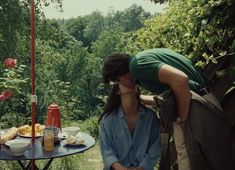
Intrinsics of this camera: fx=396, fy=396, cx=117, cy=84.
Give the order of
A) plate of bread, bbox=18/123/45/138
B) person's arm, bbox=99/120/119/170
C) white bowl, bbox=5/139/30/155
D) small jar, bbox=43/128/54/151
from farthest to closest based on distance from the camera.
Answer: plate of bread, bbox=18/123/45/138
small jar, bbox=43/128/54/151
white bowl, bbox=5/139/30/155
person's arm, bbox=99/120/119/170

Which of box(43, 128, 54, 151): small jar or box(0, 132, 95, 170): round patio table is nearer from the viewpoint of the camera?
box(0, 132, 95, 170): round patio table

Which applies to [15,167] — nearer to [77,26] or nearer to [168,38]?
[168,38]

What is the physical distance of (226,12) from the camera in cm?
204

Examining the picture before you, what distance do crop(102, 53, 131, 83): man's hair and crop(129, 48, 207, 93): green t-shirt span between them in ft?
1.00

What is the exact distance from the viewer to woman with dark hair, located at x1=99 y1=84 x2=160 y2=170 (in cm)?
244

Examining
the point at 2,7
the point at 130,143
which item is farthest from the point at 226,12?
the point at 2,7

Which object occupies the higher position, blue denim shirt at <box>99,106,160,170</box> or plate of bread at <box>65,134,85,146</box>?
blue denim shirt at <box>99,106,160,170</box>

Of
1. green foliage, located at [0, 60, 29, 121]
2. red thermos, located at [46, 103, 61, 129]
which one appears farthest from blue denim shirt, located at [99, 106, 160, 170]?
green foliage, located at [0, 60, 29, 121]

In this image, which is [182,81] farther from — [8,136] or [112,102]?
[8,136]

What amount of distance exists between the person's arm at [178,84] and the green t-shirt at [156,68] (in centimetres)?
4

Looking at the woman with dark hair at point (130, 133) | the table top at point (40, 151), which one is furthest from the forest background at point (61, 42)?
the table top at point (40, 151)

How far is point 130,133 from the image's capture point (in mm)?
2461

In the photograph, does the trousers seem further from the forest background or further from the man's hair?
the man's hair

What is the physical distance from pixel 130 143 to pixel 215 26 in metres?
0.88
